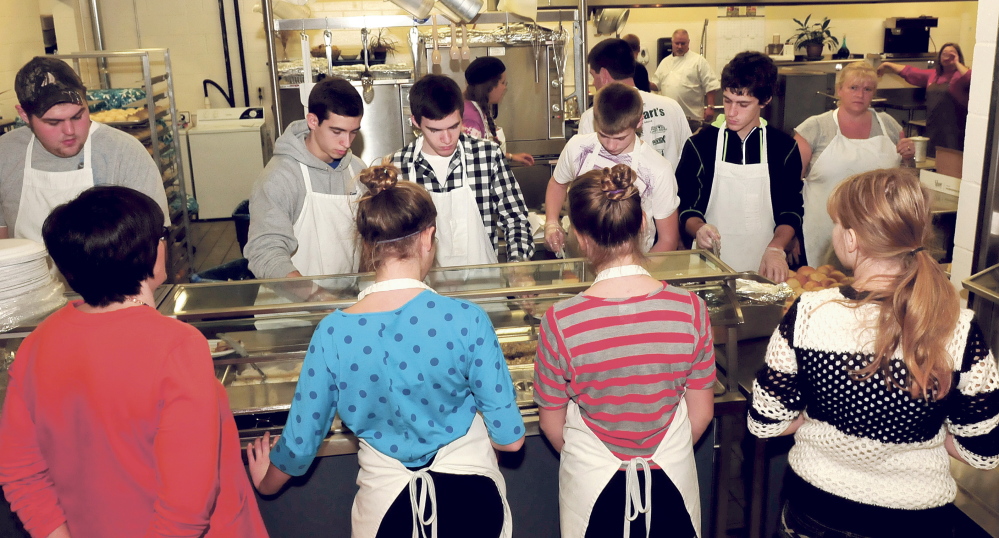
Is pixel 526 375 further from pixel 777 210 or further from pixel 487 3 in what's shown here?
pixel 487 3

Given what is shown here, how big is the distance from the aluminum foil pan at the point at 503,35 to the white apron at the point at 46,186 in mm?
2583

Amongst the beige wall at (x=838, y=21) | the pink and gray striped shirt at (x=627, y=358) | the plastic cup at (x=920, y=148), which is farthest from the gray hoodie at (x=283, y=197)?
the beige wall at (x=838, y=21)

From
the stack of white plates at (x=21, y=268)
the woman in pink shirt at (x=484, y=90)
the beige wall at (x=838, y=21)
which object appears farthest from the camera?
the beige wall at (x=838, y=21)

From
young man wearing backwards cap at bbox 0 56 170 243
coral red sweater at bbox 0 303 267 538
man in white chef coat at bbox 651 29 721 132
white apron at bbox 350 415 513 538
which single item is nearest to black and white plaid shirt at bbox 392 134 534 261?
young man wearing backwards cap at bbox 0 56 170 243

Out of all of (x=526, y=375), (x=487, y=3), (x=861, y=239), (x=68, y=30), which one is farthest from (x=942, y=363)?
(x=68, y=30)

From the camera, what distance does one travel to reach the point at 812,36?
9047 mm

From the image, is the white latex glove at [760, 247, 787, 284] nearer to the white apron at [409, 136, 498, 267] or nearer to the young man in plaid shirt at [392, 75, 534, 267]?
the young man in plaid shirt at [392, 75, 534, 267]

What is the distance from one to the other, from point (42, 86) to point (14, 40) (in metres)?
4.91

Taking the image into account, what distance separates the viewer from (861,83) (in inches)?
147

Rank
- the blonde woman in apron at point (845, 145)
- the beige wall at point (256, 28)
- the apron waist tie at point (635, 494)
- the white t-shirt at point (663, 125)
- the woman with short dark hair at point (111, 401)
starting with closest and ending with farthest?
the woman with short dark hair at point (111, 401), the apron waist tie at point (635, 494), the blonde woman in apron at point (845, 145), the white t-shirt at point (663, 125), the beige wall at point (256, 28)

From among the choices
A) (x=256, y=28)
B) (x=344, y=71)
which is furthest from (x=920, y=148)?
(x=256, y=28)

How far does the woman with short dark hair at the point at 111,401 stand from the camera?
4.64 ft

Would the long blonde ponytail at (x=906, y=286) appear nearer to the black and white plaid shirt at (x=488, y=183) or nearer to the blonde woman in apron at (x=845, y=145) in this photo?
the black and white plaid shirt at (x=488, y=183)

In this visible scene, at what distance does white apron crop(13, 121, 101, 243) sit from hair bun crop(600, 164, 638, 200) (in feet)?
→ 7.19
